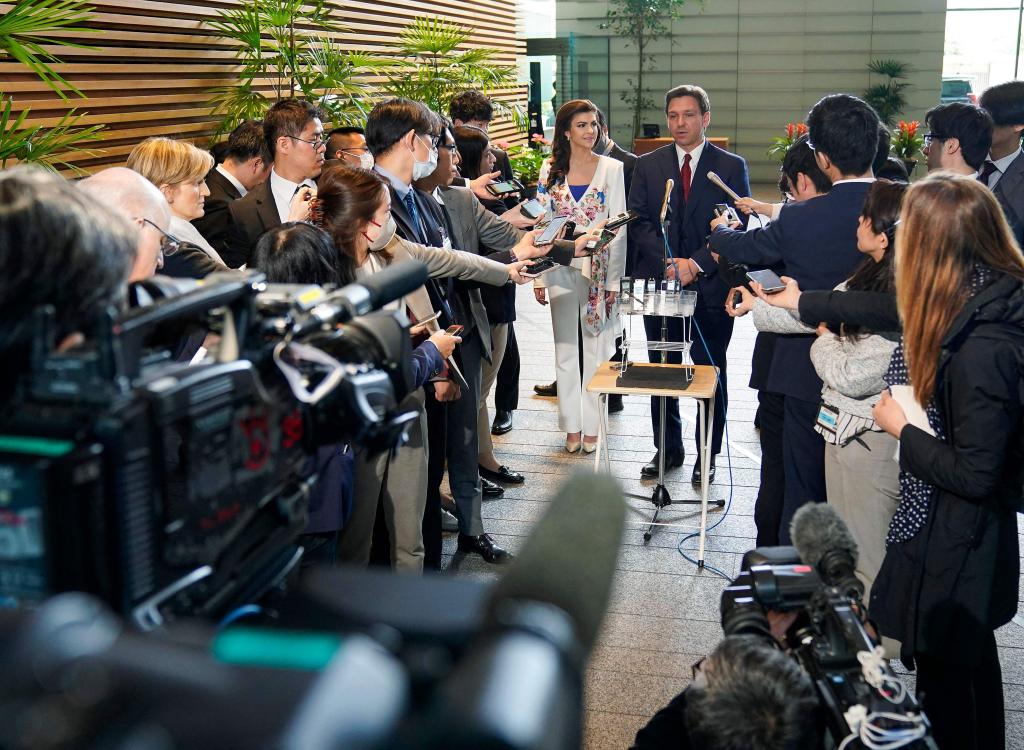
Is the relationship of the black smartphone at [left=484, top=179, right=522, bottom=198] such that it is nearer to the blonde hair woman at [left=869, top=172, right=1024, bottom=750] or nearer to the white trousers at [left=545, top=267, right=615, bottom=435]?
the white trousers at [left=545, top=267, right=615, bottom=435]

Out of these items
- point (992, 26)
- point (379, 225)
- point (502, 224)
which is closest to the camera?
point (379, 225)

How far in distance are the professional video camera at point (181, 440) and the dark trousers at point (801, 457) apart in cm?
226

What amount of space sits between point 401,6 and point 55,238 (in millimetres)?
8889

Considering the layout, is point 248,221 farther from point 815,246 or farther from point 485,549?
point 815,246

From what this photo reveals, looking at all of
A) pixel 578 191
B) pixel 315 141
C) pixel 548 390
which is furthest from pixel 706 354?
pixel 315 141

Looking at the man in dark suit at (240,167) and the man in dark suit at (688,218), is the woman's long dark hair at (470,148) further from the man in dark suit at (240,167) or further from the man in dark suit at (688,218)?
the man in dark suit at (240,167)

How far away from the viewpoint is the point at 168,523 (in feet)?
2.59

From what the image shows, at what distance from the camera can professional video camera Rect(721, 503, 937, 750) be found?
126 cm

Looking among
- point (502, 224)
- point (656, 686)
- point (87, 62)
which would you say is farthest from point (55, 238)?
point (87, 62)

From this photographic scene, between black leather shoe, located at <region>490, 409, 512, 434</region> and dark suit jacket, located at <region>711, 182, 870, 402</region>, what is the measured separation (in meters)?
2.15

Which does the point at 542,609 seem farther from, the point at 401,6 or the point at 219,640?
the point at 401,6

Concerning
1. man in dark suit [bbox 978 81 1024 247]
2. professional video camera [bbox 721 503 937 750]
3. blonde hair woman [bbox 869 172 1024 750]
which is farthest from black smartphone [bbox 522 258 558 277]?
professional video camera [bbox 721 503 937 750]

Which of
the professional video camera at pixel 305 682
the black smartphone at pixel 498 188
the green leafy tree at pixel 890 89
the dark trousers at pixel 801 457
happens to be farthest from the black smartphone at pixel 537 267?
the green leafy tree at pixel 890 89

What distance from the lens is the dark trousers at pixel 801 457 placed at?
3.11 m
